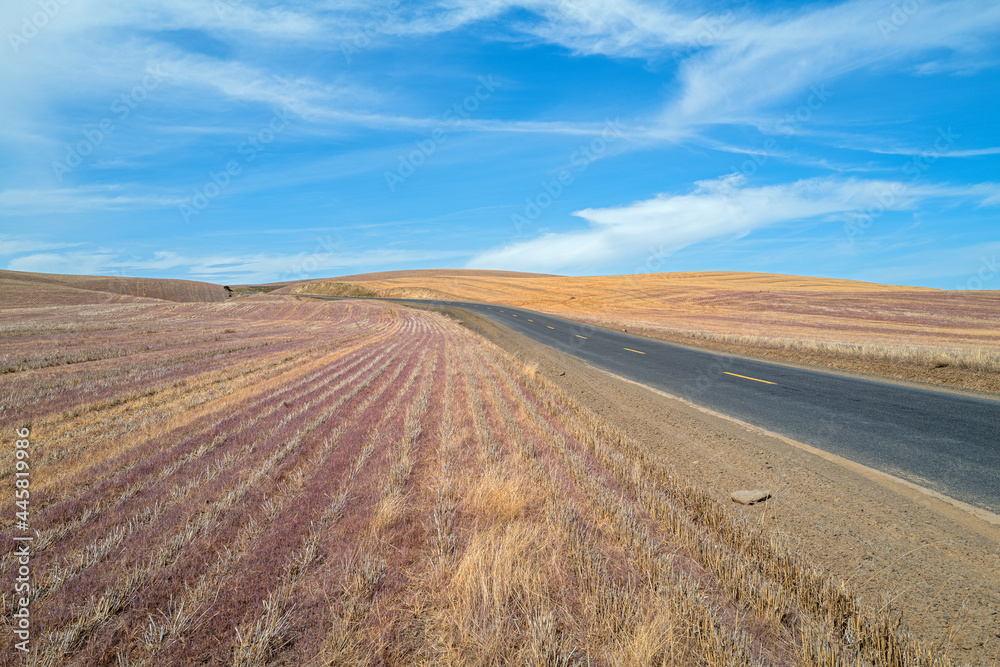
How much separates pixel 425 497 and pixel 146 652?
2613mm

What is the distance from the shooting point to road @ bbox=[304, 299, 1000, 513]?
222 inches

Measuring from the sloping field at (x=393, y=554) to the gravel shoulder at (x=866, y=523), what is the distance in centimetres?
42

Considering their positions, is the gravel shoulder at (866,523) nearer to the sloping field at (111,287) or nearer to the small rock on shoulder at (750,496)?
the small rock on shoulder at (750,496)

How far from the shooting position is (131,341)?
20.1 metres

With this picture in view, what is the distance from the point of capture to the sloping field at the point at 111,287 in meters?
55.9

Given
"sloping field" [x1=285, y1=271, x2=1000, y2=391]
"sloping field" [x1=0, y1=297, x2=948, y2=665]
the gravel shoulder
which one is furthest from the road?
"sloping field" [x1=0, y1=297, x2=948, y2=665]

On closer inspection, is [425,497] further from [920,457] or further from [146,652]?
[920,457]

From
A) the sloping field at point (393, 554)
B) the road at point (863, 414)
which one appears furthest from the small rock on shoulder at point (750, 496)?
the road at point (863, 414)

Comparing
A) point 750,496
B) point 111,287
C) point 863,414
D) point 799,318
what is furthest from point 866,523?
point 111,287

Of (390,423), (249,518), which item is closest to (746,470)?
(390,423)

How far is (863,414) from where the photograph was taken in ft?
26.9

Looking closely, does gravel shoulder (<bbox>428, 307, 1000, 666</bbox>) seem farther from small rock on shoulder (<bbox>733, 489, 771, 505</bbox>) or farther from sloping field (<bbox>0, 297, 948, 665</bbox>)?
sloping field (<bbox>0, 297, 948, 665</bbox>)

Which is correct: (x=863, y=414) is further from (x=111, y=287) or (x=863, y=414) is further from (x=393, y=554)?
(x=111, y=287)

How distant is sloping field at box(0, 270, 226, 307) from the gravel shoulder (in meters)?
72.4
